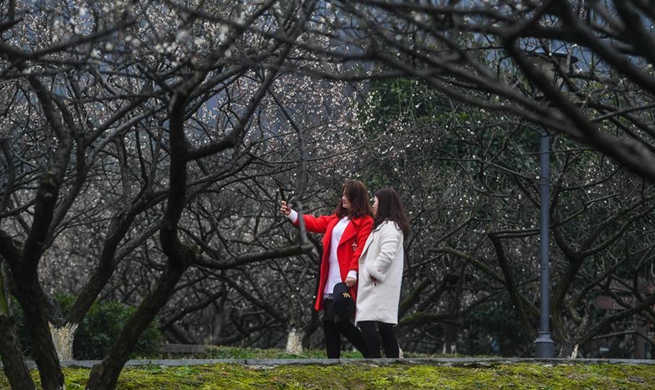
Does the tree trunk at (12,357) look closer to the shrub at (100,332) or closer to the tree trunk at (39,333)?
the tree trunk at (39,333)

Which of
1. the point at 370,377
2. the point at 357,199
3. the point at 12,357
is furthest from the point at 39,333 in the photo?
the point at 357,199

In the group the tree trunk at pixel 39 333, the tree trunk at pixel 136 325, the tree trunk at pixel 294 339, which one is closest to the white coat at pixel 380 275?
the tree trunk at pixel 136 325

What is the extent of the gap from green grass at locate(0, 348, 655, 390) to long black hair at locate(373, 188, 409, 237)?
1.36 m

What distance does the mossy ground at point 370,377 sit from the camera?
745 centimetres

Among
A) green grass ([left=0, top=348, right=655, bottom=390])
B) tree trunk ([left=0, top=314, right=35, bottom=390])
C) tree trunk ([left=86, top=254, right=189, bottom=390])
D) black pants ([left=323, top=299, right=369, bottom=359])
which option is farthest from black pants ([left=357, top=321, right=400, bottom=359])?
tree trunk ([left=0, top=314, right=35, bottom=390])

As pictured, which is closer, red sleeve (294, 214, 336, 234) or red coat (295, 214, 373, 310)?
red coat (295, 214, 373, 310)

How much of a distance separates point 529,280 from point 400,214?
7786 millimetres

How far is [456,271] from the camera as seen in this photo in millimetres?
18062

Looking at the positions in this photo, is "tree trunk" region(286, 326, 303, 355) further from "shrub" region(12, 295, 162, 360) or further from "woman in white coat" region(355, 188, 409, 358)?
"woman in white coat" region(355, 188, 409, 358)

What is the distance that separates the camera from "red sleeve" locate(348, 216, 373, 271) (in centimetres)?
998

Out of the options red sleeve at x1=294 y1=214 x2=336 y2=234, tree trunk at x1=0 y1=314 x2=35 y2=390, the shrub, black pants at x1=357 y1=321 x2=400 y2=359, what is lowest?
tree trunk at x1=0 y1=314 x2=35 y2=390

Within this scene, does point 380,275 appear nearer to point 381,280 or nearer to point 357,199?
point 381,280

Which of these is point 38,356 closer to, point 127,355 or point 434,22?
point 127,355

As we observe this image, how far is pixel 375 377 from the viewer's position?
823 cm
